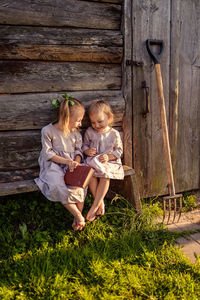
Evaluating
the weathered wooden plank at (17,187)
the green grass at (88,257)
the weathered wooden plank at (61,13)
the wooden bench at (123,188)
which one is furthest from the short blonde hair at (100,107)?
the green grass at (88,257)

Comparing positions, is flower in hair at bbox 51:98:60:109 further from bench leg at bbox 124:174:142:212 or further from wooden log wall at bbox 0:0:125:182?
bench leg at bbox 124:174:142:212

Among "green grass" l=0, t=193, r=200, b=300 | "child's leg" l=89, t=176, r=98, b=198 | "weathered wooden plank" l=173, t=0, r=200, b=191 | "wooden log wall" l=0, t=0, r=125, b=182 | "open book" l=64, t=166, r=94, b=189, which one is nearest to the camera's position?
"green grass" l=0, t=193, r=200, b=300

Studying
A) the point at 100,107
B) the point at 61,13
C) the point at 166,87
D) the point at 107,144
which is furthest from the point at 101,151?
the point at 61,13

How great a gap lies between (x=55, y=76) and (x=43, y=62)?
175 millimetres

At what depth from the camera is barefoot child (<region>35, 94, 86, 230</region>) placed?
2711 millimetres

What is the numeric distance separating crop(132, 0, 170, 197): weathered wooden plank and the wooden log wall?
30 cm

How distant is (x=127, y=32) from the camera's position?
3.21m

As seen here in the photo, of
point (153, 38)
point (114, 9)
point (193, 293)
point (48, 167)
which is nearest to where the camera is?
point (193, 293)

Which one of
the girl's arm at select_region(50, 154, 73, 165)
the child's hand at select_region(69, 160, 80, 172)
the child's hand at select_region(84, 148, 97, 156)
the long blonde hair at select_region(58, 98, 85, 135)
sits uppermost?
the long blonde hair at select_region(58, 98, 85, 135)

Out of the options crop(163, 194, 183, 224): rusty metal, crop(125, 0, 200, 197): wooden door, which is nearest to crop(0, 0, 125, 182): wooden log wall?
crop(125, 0, 200, 197): wooden door

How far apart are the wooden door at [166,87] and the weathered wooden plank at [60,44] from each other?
247mm

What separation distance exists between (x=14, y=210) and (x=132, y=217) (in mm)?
1272

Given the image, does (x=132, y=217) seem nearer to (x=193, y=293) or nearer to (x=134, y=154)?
(x=134, y=154)

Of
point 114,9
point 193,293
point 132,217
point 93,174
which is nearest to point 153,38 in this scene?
point 114,9
